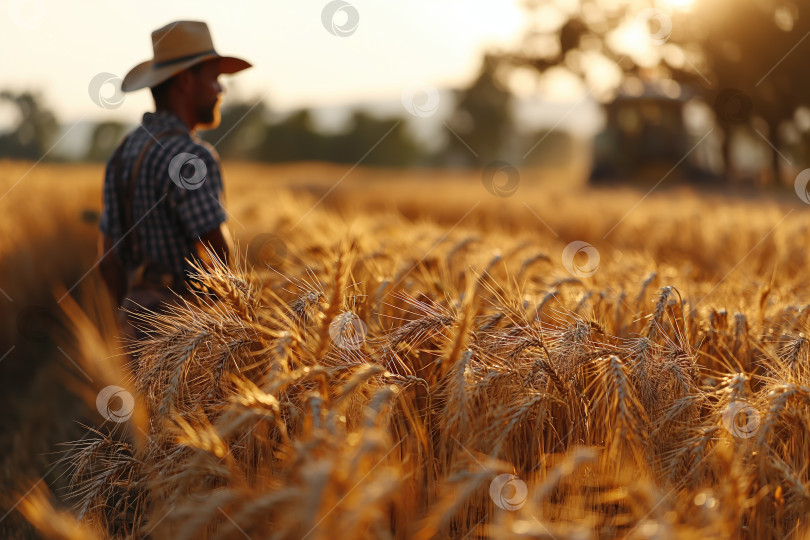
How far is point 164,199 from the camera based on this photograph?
2.50 m

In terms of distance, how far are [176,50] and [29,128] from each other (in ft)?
77.3

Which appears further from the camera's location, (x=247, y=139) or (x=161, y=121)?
(x=247, y=139)

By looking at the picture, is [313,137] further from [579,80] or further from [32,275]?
[32,275]

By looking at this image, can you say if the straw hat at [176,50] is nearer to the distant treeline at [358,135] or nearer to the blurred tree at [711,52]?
the blurred tree at [711,52]

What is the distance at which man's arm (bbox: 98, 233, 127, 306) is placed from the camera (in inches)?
106

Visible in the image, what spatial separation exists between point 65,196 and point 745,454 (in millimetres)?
5488

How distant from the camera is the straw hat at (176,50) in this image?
2520 millimetres

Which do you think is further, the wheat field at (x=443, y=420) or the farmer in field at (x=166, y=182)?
the farmer in field at (x=166, y=182)

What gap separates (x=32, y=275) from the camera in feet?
14.1

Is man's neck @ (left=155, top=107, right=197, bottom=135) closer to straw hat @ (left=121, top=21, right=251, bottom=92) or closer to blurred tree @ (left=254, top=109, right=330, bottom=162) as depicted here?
straw hat @ (left=121, top=21, right=251, bottom=92)

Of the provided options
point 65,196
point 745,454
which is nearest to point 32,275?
point 65,196

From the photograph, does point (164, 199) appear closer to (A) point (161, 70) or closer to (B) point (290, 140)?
(A) point (161, 70)

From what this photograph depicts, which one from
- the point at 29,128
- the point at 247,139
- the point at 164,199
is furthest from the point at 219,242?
the point at 247,139

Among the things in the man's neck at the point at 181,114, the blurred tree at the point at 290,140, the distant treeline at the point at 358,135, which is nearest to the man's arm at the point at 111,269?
the man's neck at the point at 181,114
